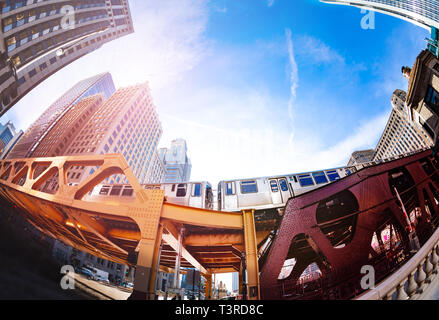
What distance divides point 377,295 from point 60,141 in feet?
236

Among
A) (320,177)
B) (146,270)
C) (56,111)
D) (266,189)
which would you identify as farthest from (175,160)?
(146,270)

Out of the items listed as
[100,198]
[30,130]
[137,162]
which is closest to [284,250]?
[100,198]

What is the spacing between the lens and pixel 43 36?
3091cm

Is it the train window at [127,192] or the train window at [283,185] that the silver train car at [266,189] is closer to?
the train window at [283,185]

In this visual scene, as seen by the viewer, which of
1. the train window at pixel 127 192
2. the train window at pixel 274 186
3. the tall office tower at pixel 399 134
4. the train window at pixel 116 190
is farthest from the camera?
the tall office tower at pixel 399 134

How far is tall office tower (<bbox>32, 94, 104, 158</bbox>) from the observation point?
168 ft

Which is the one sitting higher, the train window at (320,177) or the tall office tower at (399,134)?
the tall office tower at (399,134)

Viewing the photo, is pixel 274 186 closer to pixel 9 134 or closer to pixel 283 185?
pixel 283 185

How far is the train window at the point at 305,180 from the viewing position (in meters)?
12.3

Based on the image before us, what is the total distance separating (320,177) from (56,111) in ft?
369

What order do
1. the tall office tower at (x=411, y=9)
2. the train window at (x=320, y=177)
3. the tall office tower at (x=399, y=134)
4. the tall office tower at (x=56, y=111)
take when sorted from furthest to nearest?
the tall office tower at (x=56, y=111) < the tall office tower at (x=399, y=134) < the tall office tower at (x=411, y=9) < the train window at (x=320, y=177)

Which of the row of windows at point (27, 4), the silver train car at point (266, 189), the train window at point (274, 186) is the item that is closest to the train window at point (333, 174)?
the silver train car at point (266, 189)

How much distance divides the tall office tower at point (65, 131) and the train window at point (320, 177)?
63.6 meters
